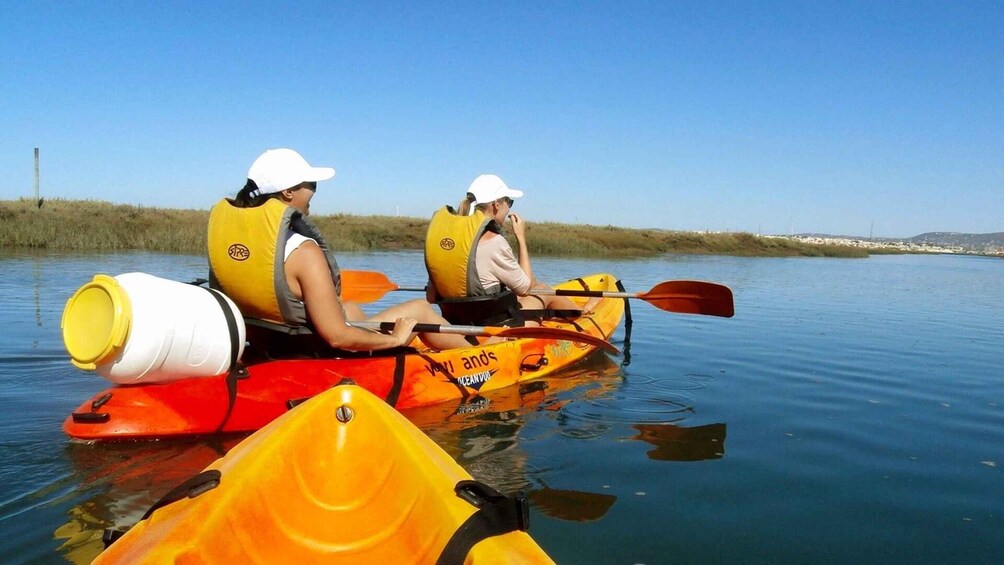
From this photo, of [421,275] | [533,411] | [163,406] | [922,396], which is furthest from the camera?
[421,275]

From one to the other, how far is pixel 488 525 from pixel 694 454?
2718 mm

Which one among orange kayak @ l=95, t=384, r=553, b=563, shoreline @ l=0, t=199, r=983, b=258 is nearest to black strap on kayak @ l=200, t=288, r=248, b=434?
orange kayak @ l=95, t=384, r=553, b=563

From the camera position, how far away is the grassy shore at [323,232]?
60.7ft

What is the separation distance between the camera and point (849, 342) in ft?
27.9

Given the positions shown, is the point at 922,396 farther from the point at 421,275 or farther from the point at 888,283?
the point at 888,283

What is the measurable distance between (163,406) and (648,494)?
2565 mm

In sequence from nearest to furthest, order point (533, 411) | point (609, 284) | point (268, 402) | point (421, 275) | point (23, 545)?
Result: point (23, 545), point (268, 402), point (533, 411), point (609, 284), point (421, 275)

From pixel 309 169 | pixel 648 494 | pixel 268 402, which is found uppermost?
pixel 309 169

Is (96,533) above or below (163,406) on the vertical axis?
below

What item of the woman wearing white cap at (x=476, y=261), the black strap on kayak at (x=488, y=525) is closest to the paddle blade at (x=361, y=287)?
the woman wearing white cap at (x=476, y=261)

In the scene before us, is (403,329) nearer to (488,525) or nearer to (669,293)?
(488,525)

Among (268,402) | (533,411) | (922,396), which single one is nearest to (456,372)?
(533,411)

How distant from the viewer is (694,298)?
7.34m

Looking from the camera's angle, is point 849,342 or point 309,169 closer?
point 309,169
